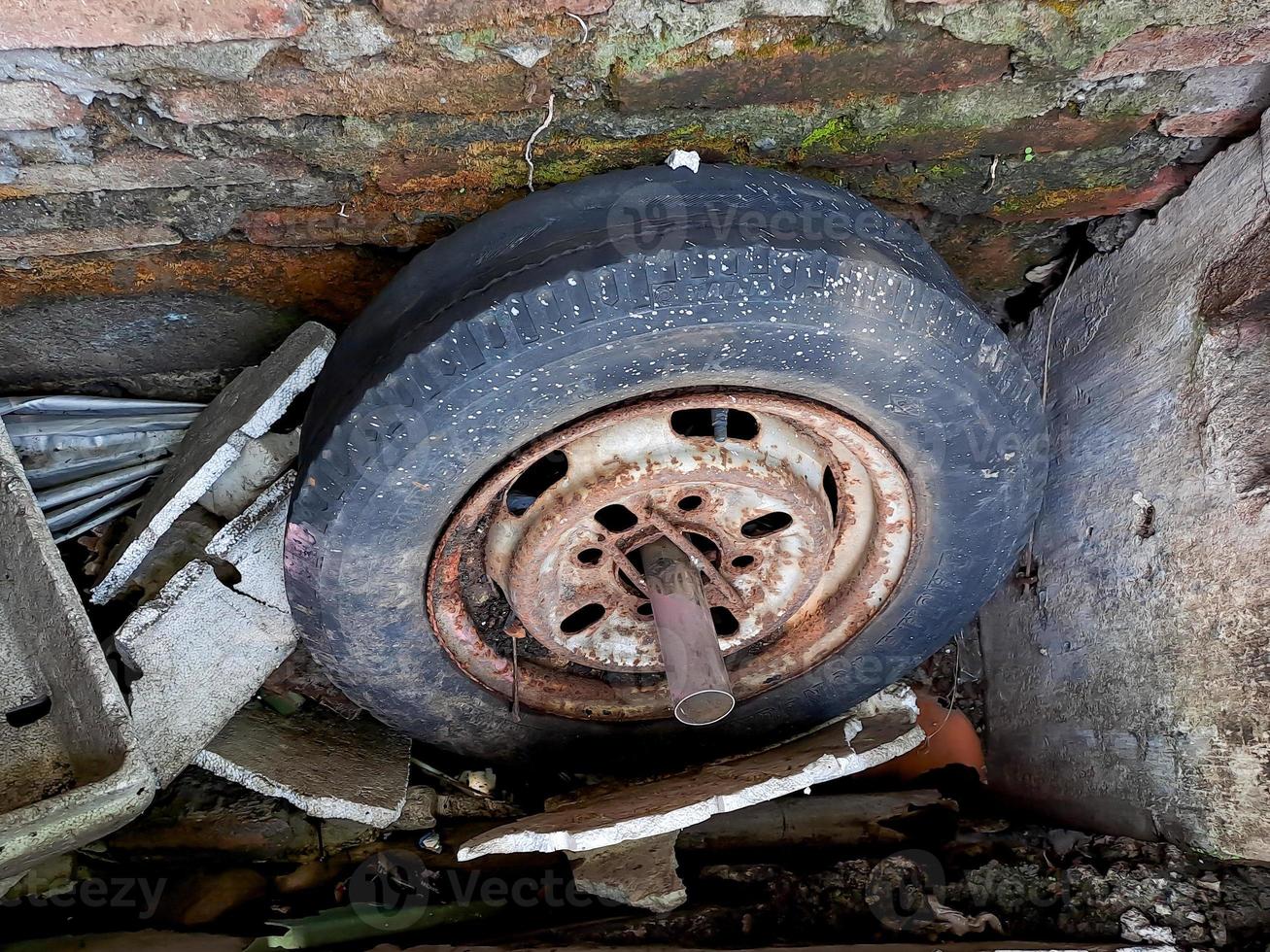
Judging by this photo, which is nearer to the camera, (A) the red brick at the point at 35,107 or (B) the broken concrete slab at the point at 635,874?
(A) the red brick at the point at 35,107

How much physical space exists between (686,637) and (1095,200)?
1.55m

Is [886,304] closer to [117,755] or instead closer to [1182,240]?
[1182,240]

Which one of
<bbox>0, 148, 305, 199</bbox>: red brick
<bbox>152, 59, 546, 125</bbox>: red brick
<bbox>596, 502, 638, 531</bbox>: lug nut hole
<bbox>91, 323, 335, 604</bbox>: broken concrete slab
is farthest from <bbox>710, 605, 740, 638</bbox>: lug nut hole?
<bbox>0, 148, 305, 199</bbox>: red brick

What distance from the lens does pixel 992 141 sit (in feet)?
6.93

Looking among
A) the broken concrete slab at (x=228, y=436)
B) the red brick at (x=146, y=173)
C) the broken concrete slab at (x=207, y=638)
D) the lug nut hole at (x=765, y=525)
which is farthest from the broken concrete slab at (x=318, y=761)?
the red brick at (x=146, y=173)

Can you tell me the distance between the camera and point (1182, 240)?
227 cm

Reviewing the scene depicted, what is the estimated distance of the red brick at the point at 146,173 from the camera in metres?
1.82

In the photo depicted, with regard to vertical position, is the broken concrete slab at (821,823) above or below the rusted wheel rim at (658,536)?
below

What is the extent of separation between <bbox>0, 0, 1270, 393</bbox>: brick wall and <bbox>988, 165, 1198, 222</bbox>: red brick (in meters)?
0.01

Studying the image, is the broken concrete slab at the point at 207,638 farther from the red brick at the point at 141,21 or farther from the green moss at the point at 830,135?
the green moss at the point at 830,135

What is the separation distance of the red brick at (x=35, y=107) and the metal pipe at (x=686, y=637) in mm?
1470

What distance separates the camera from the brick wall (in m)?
1.65

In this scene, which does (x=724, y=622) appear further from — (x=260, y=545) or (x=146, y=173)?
(x=146, y=173)

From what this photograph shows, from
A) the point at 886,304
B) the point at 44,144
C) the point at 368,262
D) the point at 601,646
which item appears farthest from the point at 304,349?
the point at 886,304
